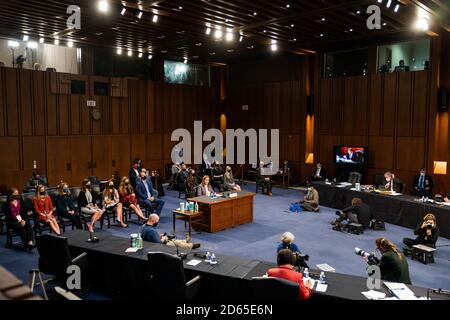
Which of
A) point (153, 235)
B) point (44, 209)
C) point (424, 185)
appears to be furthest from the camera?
point (424, 185)

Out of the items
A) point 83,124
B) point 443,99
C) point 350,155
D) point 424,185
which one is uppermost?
point 443,99

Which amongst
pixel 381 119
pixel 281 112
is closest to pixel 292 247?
pixel 381 119

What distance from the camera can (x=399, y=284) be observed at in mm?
4781

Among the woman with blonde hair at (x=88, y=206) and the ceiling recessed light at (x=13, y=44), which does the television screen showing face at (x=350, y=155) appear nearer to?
the woman with blonde hair at (x=88, y=206)

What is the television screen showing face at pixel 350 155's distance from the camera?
14945 mm

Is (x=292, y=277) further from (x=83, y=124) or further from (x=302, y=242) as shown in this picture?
(x=83, y=124)

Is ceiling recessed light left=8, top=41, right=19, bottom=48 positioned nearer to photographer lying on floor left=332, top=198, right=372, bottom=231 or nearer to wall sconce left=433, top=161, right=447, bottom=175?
photographer lying on floor left=332, top=198, right=372, bottom=231

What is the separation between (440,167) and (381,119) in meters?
2.60

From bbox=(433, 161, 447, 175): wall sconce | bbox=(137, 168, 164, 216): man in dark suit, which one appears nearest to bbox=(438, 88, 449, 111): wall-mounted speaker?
bbox=(433, 161, 447, 175): wall sconce

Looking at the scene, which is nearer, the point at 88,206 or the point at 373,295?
the point at 373,295

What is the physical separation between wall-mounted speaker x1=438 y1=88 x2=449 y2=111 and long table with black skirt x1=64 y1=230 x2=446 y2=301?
1030 cm

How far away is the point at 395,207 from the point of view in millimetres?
10695

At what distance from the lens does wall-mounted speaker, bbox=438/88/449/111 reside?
43.0ft

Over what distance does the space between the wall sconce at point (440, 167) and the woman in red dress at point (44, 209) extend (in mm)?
11696
